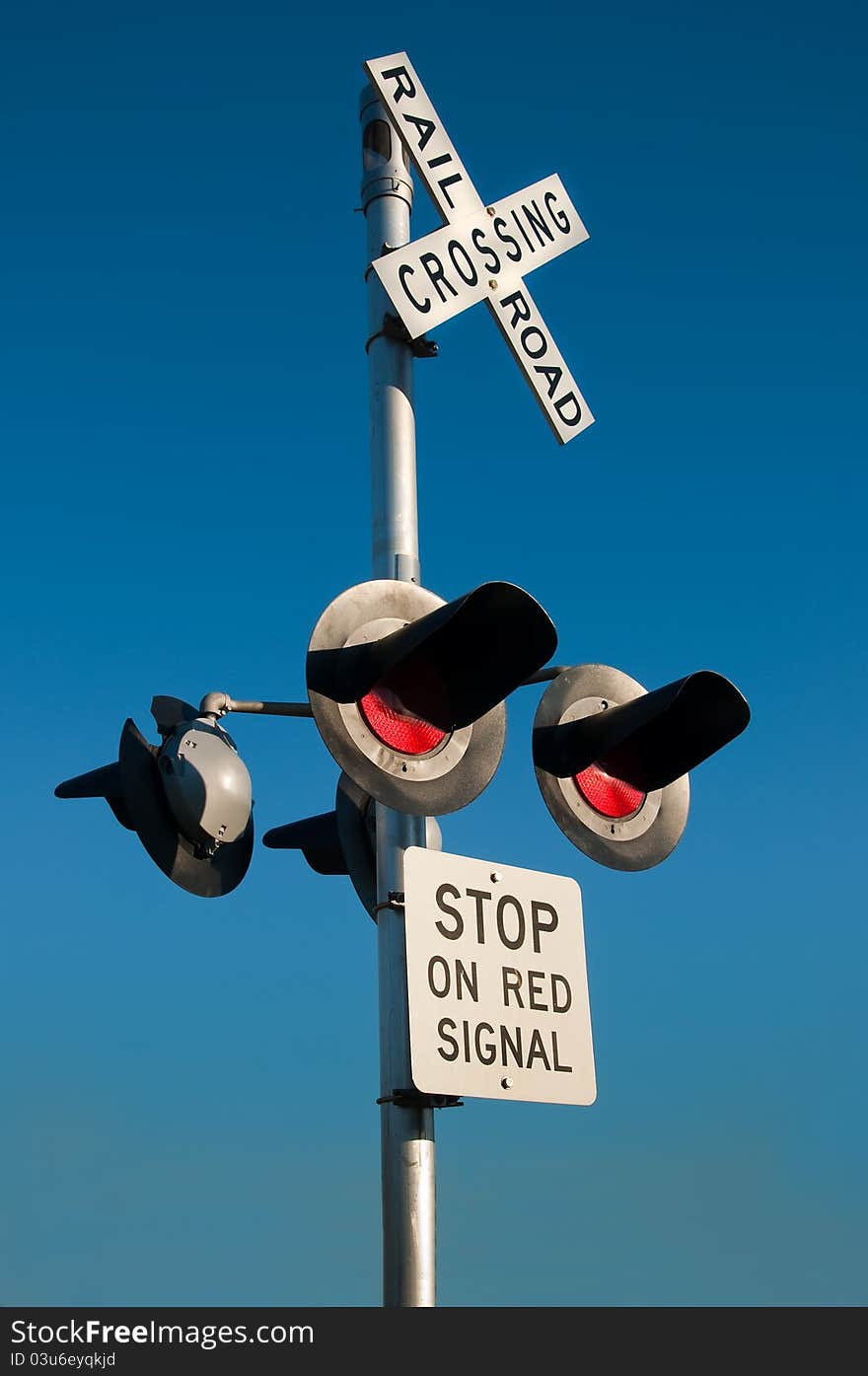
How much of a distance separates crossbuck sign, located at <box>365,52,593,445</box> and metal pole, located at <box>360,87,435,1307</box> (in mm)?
A: 109

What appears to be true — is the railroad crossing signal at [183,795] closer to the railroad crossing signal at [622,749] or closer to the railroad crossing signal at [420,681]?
the railroad crossing signal at [420,681]

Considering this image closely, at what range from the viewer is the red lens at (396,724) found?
4.02 metres

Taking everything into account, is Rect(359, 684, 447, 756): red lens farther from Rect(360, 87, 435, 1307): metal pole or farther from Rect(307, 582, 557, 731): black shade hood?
Rect(360, 87, 435, 1307): metal pole

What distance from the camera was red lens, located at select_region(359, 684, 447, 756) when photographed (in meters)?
4.02

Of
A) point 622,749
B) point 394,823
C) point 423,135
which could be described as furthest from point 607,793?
point 423,135

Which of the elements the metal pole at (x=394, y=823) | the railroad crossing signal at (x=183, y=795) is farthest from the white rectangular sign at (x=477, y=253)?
the railroad crossing signal at (x=183, y=795)

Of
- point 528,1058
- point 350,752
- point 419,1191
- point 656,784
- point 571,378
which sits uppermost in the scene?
point 571,378

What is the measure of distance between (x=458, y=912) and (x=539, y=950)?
31 centimetres

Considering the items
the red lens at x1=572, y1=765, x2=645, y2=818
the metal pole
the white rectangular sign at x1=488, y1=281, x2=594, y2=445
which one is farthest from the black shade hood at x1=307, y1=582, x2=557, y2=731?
the white rectangular sign at x1=488, y1=281, x2=594, y2=445

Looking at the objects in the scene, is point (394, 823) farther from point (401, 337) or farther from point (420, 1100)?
point (401, 337)

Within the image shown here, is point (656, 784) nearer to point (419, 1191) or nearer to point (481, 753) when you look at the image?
point (481, 753)

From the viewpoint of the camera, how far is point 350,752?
391 centimetres

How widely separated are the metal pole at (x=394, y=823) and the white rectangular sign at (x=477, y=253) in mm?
144
